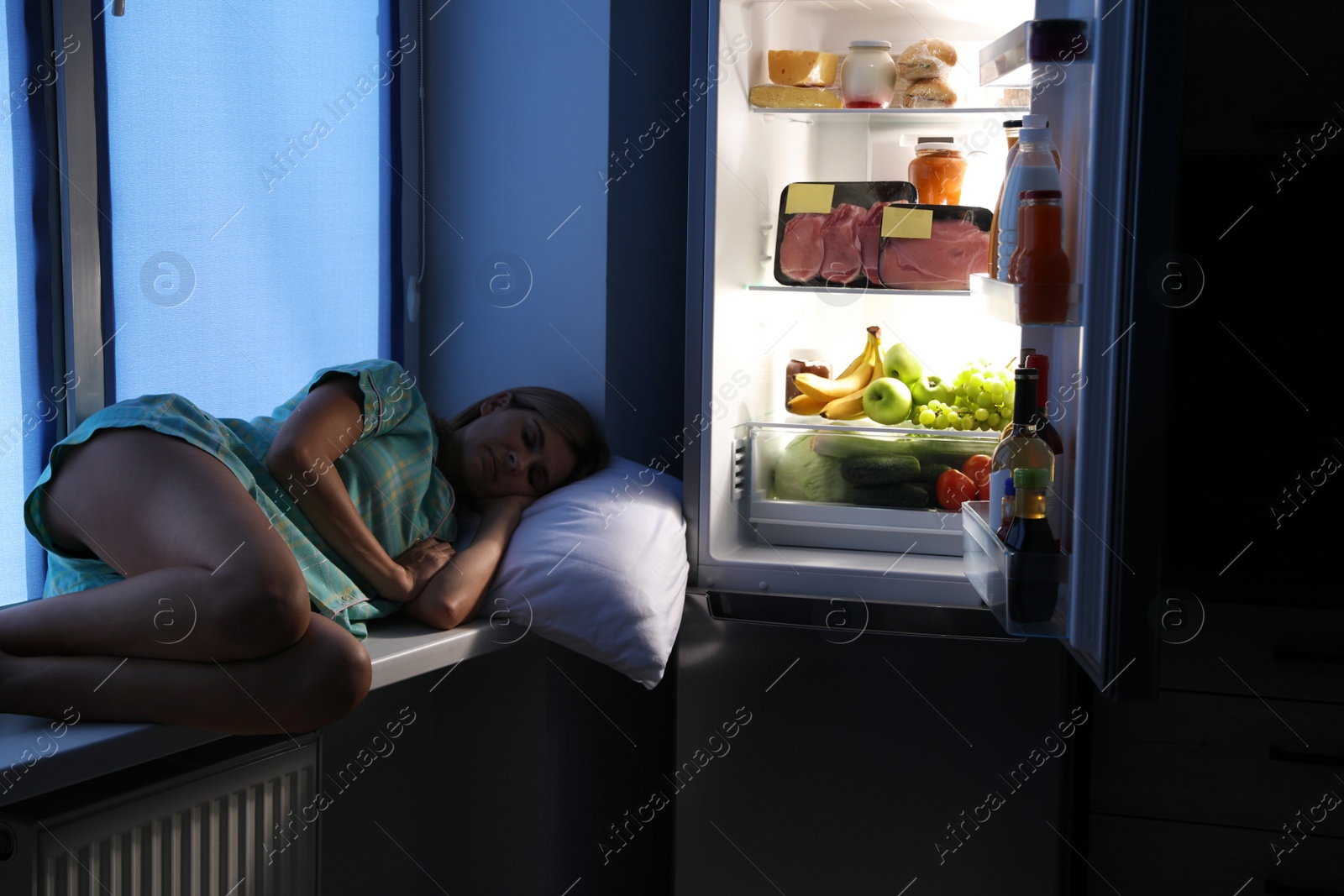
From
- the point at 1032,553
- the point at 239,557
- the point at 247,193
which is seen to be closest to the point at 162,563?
the point at 239,557

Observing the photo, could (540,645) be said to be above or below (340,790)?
above

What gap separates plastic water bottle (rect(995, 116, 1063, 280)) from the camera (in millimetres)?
1358

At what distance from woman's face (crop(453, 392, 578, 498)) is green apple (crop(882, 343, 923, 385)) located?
62 cm

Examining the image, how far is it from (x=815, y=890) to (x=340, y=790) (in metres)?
0.83

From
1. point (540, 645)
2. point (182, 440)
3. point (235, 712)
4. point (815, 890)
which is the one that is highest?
point (182, 440)

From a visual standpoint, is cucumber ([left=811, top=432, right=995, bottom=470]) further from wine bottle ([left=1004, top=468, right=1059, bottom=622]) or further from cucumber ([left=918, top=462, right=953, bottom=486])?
wine bottle ([left=1004, top=468, right=1059, bottom=622])

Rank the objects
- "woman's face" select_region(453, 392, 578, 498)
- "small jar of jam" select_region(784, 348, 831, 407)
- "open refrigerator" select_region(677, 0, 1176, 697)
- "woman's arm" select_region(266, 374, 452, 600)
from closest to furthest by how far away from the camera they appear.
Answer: "open refrigerator" select_region(677, 0, 1176, 697) < "woman's arm" select_region(266, 374, 452, 600) < "woman's face" select_region(453, 392, 578, 498) < "small jar of jam" select_region(784, 348, 831, 407)

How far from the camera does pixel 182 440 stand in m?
1.36

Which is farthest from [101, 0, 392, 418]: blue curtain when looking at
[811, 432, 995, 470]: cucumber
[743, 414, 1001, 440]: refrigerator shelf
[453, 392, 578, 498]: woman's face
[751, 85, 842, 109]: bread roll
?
[811, 432, 995, 470]: cucumber

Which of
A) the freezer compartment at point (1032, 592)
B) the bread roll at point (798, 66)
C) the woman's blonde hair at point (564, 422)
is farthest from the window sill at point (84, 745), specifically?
the bread roll at point (798, 66)

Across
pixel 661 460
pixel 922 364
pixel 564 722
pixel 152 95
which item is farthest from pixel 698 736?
pixel 152 95

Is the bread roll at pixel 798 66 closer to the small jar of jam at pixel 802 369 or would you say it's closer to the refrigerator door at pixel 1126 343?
the small jar of jam at pixel 802 369

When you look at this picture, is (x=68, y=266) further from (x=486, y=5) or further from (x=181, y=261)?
(x=486, y=5)

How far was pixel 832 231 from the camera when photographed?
193 cm
